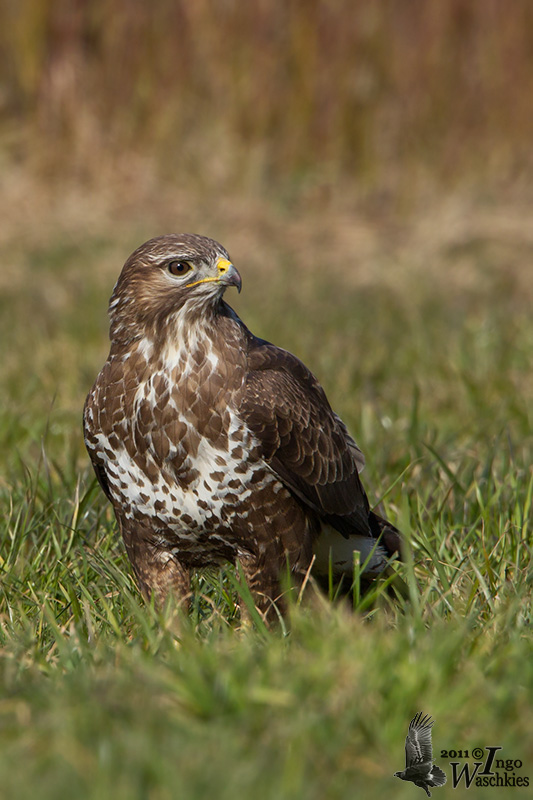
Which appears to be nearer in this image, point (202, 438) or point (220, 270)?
point (202, 438)

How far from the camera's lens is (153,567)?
3.50m

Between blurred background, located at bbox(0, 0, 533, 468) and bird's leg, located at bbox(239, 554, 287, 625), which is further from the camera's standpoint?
blurred background, located at bbox(0, 0, 533, 468)

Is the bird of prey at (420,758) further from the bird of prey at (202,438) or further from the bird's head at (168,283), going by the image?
the bird's head at (168,283)

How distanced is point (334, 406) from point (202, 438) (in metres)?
2.68

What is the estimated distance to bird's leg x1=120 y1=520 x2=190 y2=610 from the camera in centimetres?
348

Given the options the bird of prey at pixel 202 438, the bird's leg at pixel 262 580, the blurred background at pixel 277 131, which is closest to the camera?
the bird of prey at pixel 202 438

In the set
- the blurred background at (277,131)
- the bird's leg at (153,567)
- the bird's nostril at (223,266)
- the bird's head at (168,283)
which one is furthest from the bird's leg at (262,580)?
the blurred background at (277,131)

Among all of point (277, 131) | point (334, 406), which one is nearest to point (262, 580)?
point (334, 406)

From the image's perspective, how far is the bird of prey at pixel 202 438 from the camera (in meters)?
3.33

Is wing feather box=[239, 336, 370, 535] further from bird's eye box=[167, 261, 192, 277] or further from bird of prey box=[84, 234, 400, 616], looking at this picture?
bird's eye box=[167, 261, 192, 277]

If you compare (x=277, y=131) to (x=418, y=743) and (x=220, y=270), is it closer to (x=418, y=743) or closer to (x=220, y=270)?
(x=220, y=270)

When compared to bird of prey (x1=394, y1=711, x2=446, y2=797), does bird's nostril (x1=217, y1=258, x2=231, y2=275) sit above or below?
above

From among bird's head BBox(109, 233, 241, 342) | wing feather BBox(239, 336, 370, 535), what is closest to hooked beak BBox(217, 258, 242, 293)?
bird's head BBox(109, 233, 241, 342)

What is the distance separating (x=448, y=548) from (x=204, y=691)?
1.62 metres
